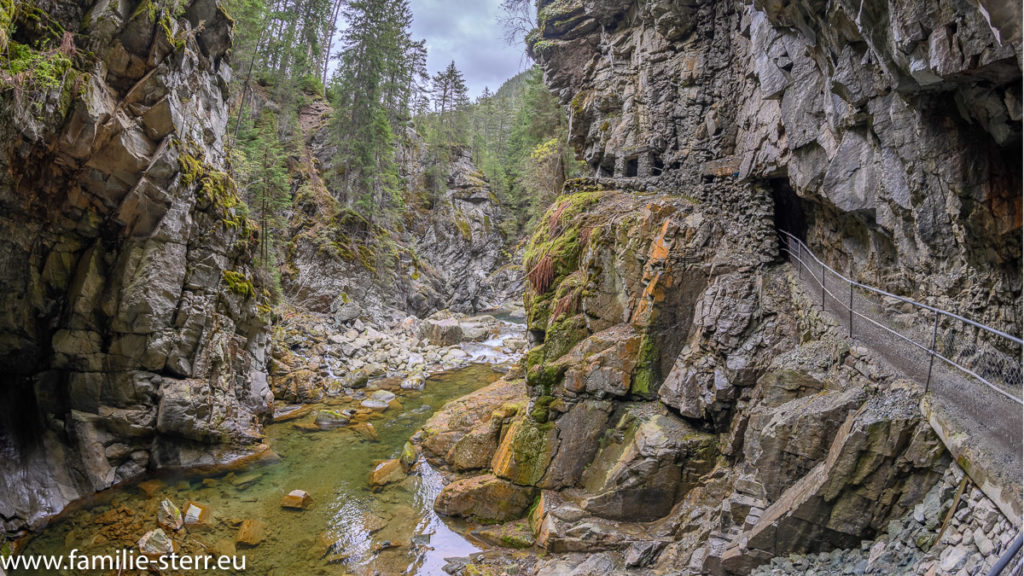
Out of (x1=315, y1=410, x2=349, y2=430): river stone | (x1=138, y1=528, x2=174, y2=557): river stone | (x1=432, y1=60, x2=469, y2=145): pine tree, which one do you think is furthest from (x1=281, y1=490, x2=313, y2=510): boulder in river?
(x1=432, y1=60, x2=469, y2=145): pine tree

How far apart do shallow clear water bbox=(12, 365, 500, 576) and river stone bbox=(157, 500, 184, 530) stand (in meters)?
0.15

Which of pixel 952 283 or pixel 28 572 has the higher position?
pixel 952 283

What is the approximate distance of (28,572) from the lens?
25.2 feet

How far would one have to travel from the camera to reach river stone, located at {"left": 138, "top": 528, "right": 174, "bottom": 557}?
8031 mm

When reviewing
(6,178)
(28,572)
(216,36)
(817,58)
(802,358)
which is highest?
(216,36)

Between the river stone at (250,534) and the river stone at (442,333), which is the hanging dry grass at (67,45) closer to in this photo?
the river stone at (250,534)

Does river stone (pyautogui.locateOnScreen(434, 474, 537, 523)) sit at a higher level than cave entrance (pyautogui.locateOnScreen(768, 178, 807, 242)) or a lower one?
lower

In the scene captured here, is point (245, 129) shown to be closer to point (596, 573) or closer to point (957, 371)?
point (596, 573)

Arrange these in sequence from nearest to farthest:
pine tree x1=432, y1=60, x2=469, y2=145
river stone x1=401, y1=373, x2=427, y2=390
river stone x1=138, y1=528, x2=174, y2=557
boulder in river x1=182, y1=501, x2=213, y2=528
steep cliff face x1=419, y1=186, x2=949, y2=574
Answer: steep cliff face x1=419, y1=186, x2=949, y2=574, river stone x1=138, y1=528, x2=174, y2=557, boulder in river x1=182, y1=501, x2=213, y2=528, river stone x1=401, y1=373, x2=427, y2=390, pine tree x1=432, y1=60, x2=469, y2=145

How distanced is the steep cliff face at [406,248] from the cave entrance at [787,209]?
19.6 metres

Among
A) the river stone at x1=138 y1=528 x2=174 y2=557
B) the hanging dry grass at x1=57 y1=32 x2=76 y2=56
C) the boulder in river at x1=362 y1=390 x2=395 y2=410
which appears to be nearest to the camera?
the river stone at x1=138 y1=528 x2=174 y2=557

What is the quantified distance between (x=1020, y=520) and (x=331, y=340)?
20.7m

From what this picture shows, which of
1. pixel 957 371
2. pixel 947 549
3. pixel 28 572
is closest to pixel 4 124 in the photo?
pixel 28 572

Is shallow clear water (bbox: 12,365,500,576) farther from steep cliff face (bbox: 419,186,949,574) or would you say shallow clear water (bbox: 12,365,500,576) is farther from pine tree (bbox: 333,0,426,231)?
pine tree (bbox: 333,0,426,231)
